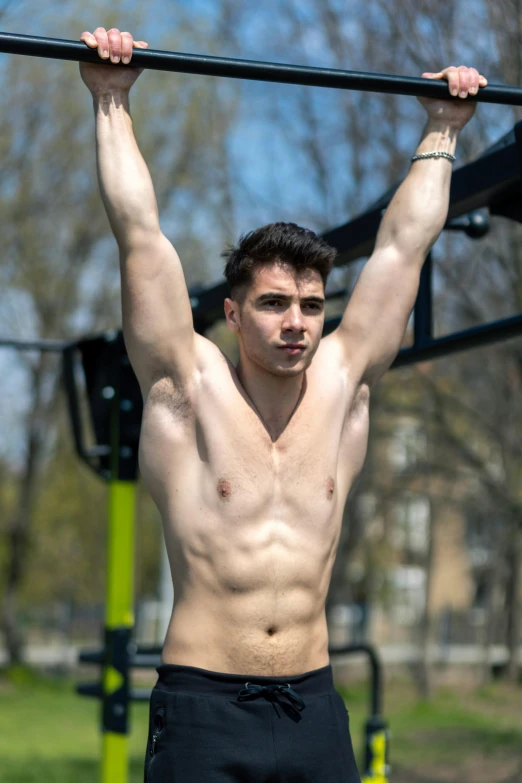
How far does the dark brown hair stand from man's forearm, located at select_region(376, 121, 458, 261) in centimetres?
24

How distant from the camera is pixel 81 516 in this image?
79.0 ft

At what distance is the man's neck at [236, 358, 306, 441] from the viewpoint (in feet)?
7.55

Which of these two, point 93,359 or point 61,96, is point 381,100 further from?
point 61,96

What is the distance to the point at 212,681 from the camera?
2.12m

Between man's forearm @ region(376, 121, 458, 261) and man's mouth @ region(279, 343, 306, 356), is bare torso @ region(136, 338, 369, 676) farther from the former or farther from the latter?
man's forearm @ region(376, 121, 458, 261)

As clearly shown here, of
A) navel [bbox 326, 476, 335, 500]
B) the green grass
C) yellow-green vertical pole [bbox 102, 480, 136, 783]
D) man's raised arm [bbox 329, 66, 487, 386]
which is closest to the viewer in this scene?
navel [bbox 326, 476, 335, 500]

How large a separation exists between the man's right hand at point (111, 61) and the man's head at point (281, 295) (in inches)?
16.9

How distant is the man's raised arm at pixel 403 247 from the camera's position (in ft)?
8.01

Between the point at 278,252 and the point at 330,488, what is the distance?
0.52m

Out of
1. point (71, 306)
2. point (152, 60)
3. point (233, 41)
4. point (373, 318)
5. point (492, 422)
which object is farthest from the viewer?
point (71, 306)

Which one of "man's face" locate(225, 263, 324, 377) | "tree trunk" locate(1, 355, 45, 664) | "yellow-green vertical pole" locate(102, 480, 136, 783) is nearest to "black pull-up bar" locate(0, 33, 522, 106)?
"man's face" locate(225, 263, 324, 377)

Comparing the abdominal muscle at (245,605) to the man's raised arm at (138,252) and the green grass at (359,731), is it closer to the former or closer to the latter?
the man's raised arm at (138,252)

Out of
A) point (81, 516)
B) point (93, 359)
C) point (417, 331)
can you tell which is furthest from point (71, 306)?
point (417, 331)

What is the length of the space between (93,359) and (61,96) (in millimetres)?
11381
